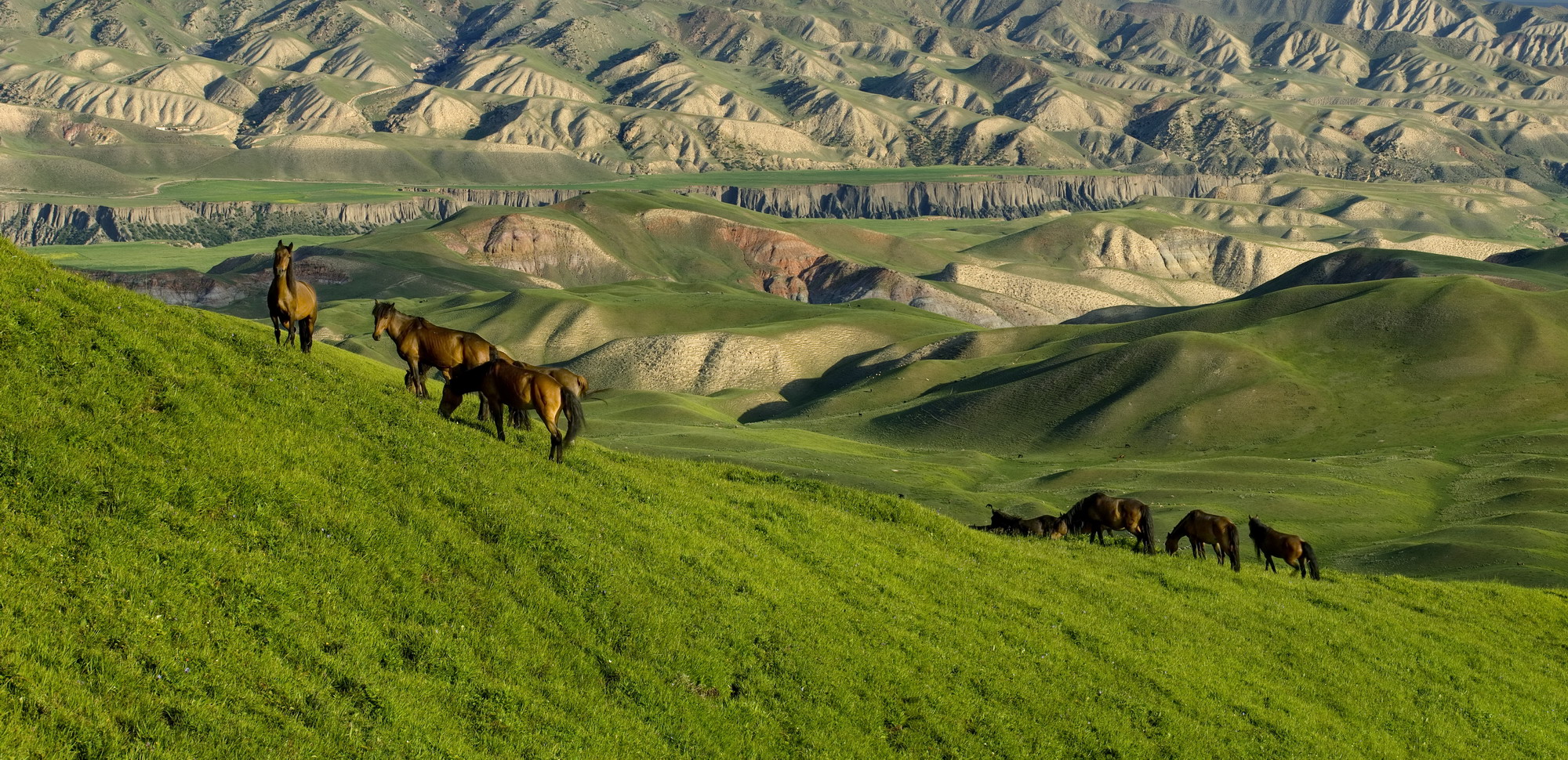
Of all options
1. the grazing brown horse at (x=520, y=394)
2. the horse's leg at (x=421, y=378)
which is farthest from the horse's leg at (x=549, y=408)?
the horse's leg at (x=421, y=378)

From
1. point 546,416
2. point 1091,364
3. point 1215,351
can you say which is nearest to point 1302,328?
point 1215,351

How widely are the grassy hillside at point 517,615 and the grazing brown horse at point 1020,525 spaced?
776 centimetres

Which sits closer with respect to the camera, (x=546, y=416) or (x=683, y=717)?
(x=683, y=717)

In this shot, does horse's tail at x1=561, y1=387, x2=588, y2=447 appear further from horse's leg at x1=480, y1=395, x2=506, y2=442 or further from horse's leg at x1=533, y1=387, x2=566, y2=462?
horse's leg at x1=480, y1=395, x2=506, y2=442

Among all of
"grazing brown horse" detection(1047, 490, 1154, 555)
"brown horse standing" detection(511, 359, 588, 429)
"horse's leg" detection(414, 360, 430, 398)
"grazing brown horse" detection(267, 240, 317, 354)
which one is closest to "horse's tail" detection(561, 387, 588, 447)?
"brown horse standing" detection(511, 359, 588, 429)

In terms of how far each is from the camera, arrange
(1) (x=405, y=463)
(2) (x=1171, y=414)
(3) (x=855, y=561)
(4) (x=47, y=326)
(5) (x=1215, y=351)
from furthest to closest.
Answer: (5) (x=1215, y=351), (2) (x=1171, y=414), (3) (x=855, y=561), (1) (x=405, y=463), (4) (x=47, y=326)

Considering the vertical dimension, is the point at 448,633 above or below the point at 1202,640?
above

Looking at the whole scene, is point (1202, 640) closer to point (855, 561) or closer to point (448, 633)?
point (855, 561)

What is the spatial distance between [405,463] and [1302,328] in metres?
137

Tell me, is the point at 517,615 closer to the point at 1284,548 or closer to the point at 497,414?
the point at 497,414

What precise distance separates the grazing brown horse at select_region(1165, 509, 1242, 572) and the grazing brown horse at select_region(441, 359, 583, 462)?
20.5 metres

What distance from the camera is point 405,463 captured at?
21.7 meters

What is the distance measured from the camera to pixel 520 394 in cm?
2445

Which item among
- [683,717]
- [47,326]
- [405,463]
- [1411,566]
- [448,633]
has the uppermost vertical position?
[47,326]
